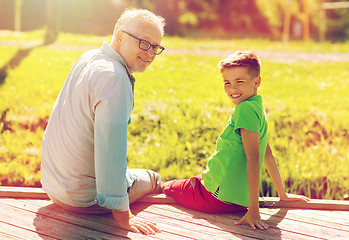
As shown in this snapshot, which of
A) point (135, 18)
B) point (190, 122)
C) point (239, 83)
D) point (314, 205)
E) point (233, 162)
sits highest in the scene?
point (135, 18)

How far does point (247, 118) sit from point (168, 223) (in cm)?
85

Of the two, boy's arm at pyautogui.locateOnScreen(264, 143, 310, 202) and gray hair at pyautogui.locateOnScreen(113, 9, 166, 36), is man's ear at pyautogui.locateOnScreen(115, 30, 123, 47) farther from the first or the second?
boy's arm at pyautogui.locateOnScreen(264, 143, 310, 202)

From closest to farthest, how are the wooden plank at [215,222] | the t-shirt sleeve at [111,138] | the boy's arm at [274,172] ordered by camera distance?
the t-shirt sleeve at [111,138]
the wooden plank at [215,222]
the boy's arm at [274,172]

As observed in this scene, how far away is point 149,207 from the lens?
3062mm

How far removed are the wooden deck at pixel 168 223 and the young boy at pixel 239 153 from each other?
0.31 feet

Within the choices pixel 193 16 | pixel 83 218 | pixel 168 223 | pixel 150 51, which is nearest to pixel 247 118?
pixel 150 51

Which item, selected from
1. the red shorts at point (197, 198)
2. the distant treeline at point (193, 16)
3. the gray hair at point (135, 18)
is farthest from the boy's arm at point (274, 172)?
the distant treeline at point (193, 16)

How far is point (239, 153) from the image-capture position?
2816mm

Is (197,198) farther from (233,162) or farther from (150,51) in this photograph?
(150,51)

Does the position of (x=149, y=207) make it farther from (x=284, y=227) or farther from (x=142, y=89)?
(x=142, y=89)

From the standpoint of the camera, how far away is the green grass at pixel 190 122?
402 centimetres

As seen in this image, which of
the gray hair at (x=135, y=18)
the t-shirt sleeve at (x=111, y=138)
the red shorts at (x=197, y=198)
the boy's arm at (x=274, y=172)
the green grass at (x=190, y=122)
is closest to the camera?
Result: the t-shirt sleeve at (x=111, y=138)

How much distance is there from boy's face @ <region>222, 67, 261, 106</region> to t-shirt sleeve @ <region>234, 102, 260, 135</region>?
Answer: 0.35 feet

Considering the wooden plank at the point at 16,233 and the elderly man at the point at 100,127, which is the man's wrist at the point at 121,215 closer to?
the elderly man at the point at 100,127
